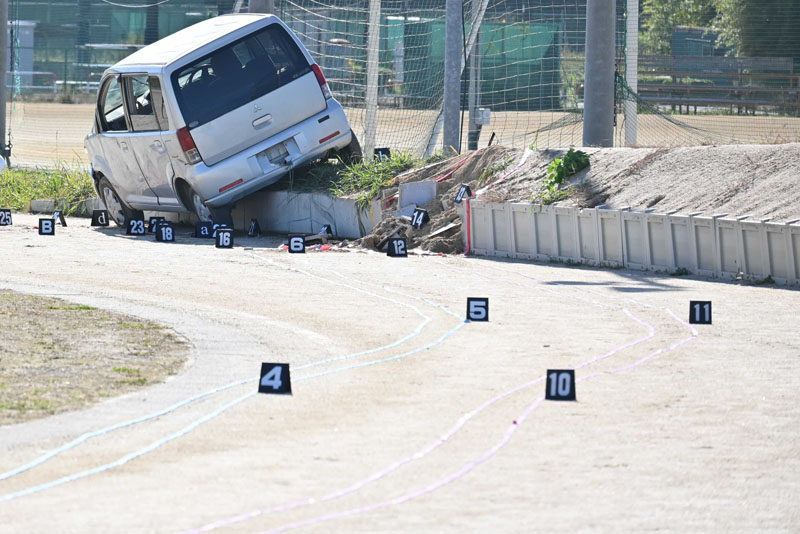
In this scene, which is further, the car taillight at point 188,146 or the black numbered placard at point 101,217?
the black numbered placard at point 101,217

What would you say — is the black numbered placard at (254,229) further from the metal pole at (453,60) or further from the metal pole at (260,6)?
the metal pole at (260,6)

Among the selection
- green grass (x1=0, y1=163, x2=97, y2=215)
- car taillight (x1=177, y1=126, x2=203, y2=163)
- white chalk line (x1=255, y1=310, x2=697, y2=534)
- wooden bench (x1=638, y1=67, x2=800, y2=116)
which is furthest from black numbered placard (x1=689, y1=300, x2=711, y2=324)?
wooden bench (x1=638, y1=67, x2=800, y2=116)

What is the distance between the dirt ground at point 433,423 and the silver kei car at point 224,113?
4779 millimetres

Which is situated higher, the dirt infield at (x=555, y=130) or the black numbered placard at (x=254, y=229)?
the dirt infield at (x=555, y=130)

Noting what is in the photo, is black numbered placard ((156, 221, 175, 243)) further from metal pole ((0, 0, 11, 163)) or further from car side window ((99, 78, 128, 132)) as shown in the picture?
metal pole ((0, 0, 11, 163))

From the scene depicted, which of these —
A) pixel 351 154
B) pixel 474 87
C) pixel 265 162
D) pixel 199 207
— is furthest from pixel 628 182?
pixel 474 87

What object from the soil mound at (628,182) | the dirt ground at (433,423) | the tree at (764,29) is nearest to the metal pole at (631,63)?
the soil mound at (628,182)

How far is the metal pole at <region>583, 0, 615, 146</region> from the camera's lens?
1759cm

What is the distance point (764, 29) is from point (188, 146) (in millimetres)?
27143

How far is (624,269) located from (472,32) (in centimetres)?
777

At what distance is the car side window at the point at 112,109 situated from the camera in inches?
736

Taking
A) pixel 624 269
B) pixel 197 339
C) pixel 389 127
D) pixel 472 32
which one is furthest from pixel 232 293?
pixel 389 127

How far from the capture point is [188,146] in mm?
17203

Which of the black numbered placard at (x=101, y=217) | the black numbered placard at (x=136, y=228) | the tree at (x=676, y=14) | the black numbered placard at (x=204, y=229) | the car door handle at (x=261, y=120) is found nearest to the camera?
the car door handle at (x=261, y=120)
